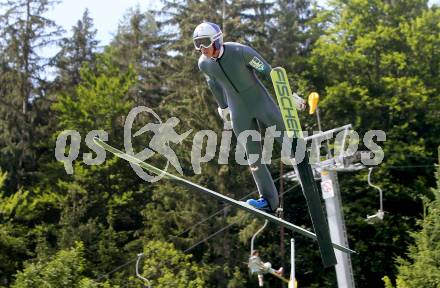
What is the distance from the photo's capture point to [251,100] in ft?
21.0

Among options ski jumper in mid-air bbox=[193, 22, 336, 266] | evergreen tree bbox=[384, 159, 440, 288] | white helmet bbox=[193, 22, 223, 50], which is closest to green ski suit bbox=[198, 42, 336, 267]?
ski jumper in mid-air bbox=[193, 22, 336, 266]

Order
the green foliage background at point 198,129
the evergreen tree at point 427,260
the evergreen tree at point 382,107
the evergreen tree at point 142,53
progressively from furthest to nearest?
the evergreen tree at point 142,53 → the evergreen tree at point 382,107 → the green foliage background at point 198,129 → the evergreen tree at point 427,260

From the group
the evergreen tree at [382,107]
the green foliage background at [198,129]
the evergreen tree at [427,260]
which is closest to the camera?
the evergreen tree at [427,260]


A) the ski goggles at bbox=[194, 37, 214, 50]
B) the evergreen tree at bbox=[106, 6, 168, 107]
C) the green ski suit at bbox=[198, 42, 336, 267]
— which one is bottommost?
the green ski suit at bbox=[198, 42, 336, 267]

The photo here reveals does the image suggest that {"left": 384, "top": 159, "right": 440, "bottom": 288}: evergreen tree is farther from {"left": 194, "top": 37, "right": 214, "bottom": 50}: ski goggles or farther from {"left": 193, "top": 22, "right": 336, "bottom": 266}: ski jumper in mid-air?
{"left": 194, "top": 37, "right": 214, "bottom": 50}: ski goggles

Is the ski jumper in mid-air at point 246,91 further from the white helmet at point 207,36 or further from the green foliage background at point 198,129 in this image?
the green foliage background at point 198,129

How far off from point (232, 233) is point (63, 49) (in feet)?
32.3

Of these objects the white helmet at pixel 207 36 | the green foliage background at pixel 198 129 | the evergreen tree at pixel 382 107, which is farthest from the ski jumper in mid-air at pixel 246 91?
the evergreen tree at pixel 382 107

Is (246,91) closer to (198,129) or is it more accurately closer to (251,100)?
(251,100)

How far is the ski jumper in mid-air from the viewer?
6.18 metres

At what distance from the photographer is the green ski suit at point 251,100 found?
6.18 metres

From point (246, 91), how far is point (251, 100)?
0.09 meters

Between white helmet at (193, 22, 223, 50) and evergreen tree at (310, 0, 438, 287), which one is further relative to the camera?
evergreen tree at (310, 0, 438, 287)

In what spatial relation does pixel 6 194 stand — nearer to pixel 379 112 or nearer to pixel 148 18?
pixel 148 18
